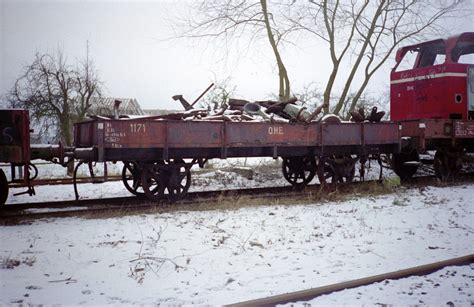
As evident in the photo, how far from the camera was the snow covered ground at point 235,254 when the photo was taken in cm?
383

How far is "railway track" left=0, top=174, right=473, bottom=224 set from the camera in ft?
23.9

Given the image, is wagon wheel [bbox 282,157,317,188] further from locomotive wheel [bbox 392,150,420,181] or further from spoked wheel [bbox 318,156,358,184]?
locomotive wheel [bbox 392,150,420,181]

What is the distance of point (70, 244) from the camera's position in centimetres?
530

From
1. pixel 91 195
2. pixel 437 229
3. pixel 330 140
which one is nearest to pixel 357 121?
pixel 330 140

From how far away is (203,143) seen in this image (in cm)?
829

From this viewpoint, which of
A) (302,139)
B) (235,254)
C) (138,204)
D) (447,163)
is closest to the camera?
(235,254)

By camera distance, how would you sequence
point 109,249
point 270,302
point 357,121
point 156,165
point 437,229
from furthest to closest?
point 357,121 → point 156,165 → point 437,229 → point 109,249 → point 270,302

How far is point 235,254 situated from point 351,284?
159 cm

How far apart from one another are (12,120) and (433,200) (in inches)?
333

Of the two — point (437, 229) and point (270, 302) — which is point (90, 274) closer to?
point (270, 302)

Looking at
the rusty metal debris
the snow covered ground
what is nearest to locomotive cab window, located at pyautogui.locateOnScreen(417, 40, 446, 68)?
the rusty metal debris

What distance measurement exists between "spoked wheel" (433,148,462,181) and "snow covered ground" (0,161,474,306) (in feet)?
13.4

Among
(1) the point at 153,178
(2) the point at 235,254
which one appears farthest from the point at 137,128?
(2) the point at 235,254

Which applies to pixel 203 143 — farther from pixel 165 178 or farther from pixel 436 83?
pixel 436 83
